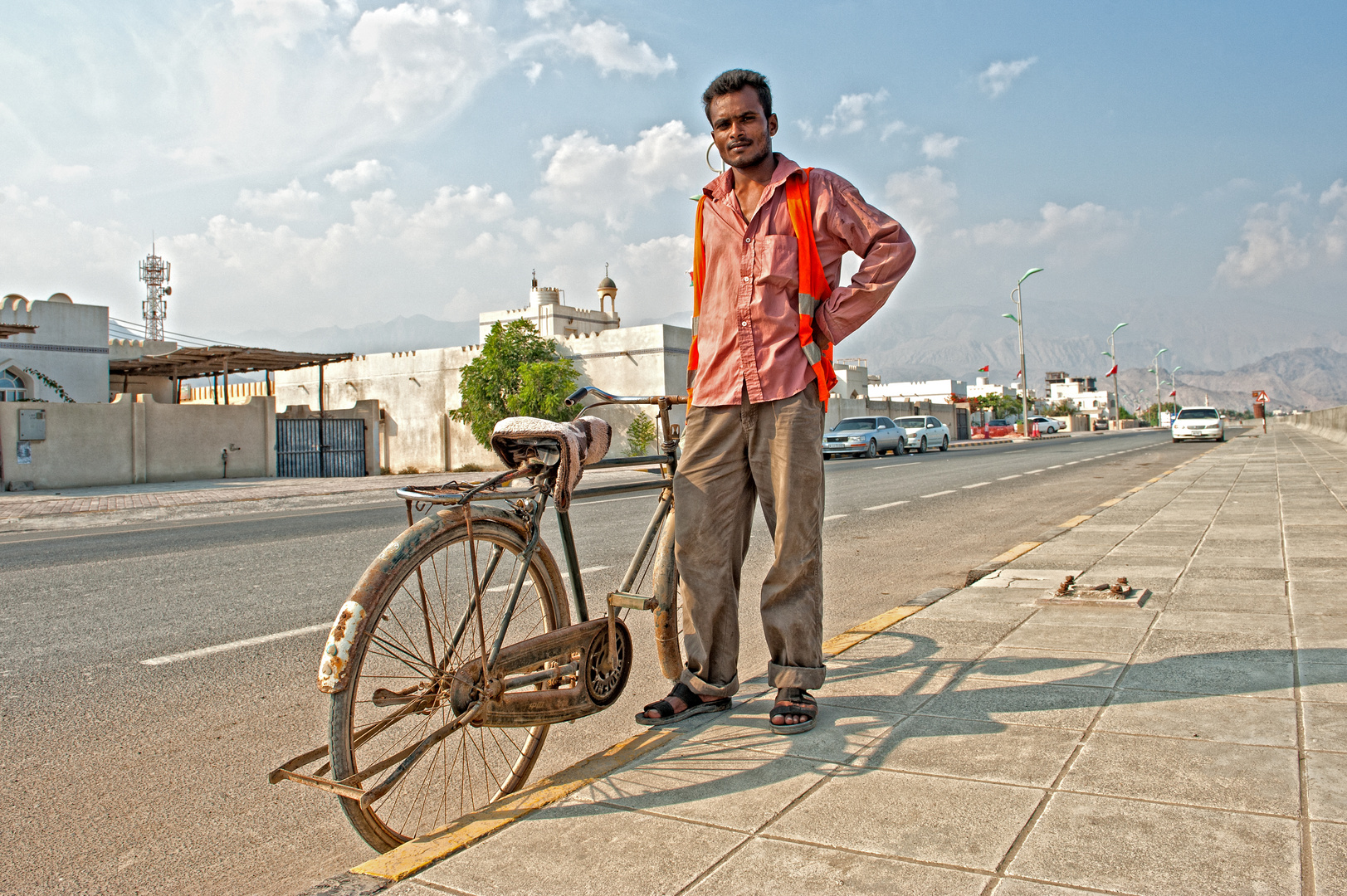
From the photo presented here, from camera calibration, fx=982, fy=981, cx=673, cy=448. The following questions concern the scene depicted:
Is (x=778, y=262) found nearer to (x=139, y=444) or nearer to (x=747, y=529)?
(x=747, y=529)

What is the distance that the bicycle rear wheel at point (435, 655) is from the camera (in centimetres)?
236

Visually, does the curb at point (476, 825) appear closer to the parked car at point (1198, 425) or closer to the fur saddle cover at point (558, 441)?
the fur saddle cover at point (558, 441)

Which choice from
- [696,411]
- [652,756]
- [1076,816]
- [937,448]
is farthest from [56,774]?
[937,448]

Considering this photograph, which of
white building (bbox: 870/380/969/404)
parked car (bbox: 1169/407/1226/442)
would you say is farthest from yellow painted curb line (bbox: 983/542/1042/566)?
white building (bbox: 870/380/969/404)

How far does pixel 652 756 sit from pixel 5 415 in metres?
23.0

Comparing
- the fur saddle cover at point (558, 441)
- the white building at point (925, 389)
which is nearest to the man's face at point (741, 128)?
the fur saddle cover at point (558, 441)

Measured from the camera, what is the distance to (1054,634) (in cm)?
425

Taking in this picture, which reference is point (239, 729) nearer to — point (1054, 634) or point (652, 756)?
point (652, 756)

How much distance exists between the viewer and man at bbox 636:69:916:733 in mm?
3072

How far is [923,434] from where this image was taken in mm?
35250

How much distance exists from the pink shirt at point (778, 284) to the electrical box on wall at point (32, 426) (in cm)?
2273

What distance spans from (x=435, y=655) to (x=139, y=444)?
79.7ft

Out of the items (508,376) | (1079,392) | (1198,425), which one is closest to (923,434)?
(1198,425)

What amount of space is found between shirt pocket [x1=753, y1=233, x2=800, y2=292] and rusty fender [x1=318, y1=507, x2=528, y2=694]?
120 cm
